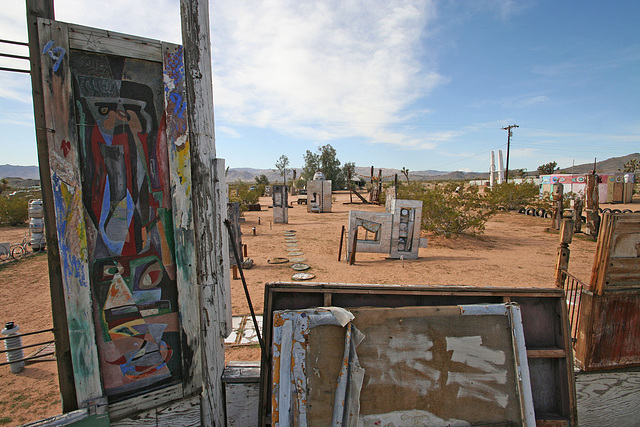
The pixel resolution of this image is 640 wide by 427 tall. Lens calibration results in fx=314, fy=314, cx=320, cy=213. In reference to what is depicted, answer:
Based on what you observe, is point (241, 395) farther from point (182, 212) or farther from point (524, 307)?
point (524, 307)

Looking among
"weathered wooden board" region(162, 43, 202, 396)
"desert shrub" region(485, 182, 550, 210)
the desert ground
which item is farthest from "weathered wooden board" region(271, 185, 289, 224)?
"weathered wooden board" region(162, 43, 202, 396)

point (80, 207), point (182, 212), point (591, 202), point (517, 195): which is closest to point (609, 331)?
point (182, 212)

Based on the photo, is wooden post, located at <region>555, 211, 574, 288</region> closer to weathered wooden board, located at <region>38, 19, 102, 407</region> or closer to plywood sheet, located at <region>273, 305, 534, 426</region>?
plywood sheet, located at <region>273, 305, 534, 426</region>

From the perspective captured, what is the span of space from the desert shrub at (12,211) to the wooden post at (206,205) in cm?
1890

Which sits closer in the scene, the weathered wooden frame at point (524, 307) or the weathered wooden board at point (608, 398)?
the weathered wooden frame at point (524, 307)

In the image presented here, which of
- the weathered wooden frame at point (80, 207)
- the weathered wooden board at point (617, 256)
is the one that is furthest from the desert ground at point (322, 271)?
the weathered wooden board at point (617, 256)

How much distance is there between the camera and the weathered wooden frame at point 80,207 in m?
2.02

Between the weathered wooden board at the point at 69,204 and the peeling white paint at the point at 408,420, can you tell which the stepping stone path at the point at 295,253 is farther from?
the weathered wooden board at the point at 69,204

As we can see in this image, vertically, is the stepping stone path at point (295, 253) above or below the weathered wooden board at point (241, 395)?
below

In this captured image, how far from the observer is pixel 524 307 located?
2676 mm

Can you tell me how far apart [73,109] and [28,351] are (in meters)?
4.67

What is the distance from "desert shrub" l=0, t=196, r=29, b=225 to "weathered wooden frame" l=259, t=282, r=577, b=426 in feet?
63.2

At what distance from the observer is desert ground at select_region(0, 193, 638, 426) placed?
3814mm

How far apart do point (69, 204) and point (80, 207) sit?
6 centimetres
